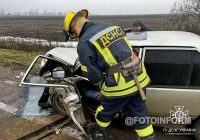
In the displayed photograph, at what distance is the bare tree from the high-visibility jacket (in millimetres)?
7841

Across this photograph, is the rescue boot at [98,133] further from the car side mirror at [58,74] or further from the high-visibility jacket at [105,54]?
the car side mirror at [58,74]

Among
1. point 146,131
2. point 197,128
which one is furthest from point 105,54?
point 197,128

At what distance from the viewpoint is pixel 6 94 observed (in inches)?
234

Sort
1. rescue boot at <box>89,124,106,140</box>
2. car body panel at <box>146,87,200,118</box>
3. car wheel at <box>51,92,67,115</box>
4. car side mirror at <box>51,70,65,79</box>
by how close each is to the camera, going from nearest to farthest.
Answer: rescue boot at <box>89,124,106,140</box>, car body panel at <box>146,87,200,118</box>, car side mirror at <box>51,70,65,79</box>, car wheel at <box>51,92,67,115</box>

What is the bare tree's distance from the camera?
33.4 ft

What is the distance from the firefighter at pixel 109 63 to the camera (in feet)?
9.93

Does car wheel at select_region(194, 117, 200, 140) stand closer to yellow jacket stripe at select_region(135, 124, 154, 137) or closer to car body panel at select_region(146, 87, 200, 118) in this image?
car body panel at select_region(146, 87, 200, 118)

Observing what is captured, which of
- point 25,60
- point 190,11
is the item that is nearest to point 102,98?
point 25,60

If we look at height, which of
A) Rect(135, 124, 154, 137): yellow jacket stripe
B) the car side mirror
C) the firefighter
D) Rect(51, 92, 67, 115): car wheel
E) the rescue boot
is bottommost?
Rect(51, 92, 67, 115): car wheel

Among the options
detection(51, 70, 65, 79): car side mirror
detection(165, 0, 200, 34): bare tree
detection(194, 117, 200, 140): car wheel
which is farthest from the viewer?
detection(165, 0, 200, 34): bare tree

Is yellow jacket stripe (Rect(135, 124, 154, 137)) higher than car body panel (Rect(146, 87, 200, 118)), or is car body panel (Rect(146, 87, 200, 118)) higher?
car body panel (Rect(146, 87, 200, 118))

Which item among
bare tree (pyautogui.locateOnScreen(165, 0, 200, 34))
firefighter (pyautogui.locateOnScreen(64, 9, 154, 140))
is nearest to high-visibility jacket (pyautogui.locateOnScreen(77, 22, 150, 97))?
firefighter (pyautogui.locateOnScreen(64, 9, 154, 140))

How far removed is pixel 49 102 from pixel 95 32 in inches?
95.0

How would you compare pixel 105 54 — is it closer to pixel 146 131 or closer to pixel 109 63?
pixel 109 63
